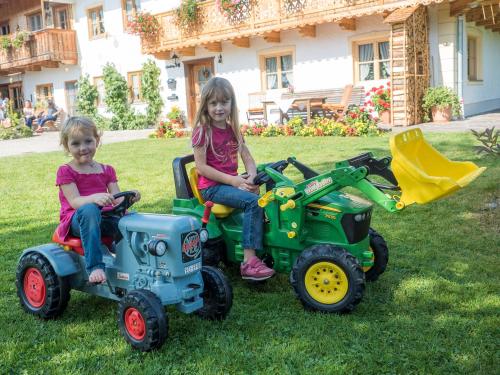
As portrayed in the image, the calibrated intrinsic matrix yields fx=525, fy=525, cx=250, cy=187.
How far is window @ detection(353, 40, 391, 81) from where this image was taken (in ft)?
50.3

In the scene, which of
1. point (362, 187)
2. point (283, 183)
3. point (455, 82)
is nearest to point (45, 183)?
point (283, 183)

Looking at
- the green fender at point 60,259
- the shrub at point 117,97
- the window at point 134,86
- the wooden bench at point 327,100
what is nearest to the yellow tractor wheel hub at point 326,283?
the green fender at point 60,259

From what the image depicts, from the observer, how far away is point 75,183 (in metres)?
3.31

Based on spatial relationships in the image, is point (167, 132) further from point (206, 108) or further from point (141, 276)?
point (141, 276)

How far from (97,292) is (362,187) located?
1.77m

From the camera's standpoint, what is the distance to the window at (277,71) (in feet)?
57.7

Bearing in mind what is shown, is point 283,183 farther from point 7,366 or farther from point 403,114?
point 403,114

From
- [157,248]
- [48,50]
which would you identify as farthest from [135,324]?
[48,50]

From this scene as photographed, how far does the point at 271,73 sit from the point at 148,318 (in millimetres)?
16093

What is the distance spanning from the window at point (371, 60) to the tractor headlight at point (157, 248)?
13716 millimetres

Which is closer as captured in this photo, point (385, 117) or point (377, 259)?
point (377, 259)

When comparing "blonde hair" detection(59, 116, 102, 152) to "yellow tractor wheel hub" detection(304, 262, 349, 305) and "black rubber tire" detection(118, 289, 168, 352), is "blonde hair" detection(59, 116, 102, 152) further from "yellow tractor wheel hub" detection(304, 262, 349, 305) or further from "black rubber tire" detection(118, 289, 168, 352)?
"yellow tractor wheel hub" detection(304, 262, 349, 305)

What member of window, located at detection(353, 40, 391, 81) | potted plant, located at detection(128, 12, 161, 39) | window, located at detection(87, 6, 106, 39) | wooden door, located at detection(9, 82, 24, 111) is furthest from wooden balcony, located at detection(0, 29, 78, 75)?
window, located at detection(353, 40, 391, 81)

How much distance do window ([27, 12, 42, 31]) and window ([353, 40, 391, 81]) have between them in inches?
677
